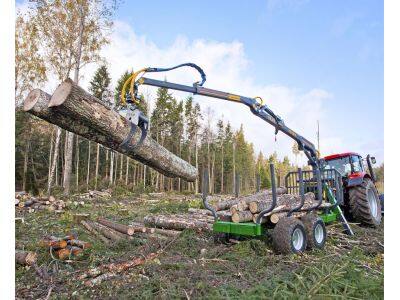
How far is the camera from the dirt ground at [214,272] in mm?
3996

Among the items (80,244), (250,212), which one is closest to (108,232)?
(80,244)

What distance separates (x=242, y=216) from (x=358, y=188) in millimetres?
3913

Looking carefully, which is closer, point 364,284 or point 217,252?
point 364,284

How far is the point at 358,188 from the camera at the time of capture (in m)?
8.54

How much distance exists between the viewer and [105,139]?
4.63m

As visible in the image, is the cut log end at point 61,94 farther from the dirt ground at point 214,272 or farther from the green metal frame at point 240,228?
the green metal frame at point 240,228

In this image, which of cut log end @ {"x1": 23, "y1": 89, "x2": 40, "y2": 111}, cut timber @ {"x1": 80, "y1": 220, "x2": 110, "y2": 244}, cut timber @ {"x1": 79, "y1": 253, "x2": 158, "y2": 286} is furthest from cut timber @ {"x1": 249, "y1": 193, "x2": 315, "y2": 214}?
cut log end @ {"x1": 23, "y1": 89, "x2": 40, "y2": 111}

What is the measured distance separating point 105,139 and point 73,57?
53.0 feet

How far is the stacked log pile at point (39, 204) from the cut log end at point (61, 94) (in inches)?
379

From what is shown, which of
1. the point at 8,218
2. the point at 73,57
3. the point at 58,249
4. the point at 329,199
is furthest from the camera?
the point at 73,57

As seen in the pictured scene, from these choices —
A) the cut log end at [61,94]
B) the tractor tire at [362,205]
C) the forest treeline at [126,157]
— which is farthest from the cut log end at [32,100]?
the forest treeline at [126,157]

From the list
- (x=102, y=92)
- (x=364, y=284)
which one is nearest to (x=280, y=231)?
(x=364, y=284)

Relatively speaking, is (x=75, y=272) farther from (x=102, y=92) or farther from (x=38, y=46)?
(x=102, y=92)

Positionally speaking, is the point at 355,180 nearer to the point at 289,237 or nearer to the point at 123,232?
the point at 289,237
